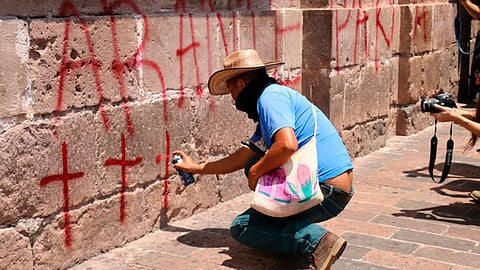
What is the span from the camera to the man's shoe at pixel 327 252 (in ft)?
12.8

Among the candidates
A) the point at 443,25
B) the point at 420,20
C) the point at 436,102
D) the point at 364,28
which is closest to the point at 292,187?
the point at 436,102

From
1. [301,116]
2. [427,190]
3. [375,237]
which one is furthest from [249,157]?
[427,190]

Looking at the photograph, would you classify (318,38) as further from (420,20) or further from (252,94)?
(252,94)

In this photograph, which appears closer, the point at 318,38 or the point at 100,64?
the point at 100,64

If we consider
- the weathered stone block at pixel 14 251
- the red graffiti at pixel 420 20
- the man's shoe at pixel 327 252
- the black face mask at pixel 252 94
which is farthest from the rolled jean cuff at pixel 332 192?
the red graffiti at pixel 420 20

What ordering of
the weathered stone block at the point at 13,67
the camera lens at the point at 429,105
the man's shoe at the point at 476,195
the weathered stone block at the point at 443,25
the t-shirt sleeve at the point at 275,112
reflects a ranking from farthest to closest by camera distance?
the weathered stone block at the point at 443,25, the man's shoe at the point at 476,195, the camera lens at the point at 429,105, the t-shirt sleeve at the point at 275,112, the weathered stone block at the point at 13,67

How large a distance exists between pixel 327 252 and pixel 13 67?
1.92 metres

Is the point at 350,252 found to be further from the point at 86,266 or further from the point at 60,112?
the point at 60,112

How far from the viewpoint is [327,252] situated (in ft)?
12.9

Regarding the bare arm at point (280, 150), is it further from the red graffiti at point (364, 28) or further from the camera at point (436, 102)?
the red graffiti at point (364, 28)

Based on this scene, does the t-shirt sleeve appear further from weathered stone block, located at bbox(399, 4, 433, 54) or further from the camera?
weathered stone block, located at bbox(399, 4, 433, 54)

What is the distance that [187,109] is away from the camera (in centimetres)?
501

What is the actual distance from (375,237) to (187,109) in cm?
153

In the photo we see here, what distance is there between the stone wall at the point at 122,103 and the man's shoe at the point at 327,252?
1273 millimetres
